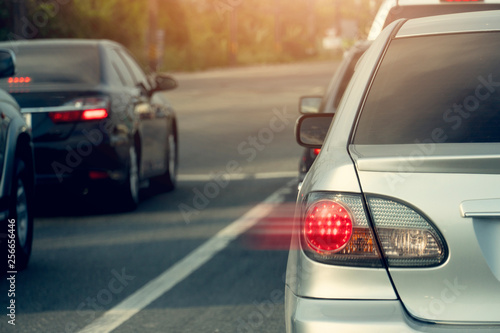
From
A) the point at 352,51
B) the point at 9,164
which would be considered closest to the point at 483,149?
the point at 9,164

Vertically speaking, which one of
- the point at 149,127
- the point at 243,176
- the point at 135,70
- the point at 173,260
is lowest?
the point at 243,176

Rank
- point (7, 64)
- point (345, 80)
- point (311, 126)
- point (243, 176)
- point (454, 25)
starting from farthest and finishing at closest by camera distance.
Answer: point (243, 176) → point (345, 80) → point (7, 64) → point (311, 126) → point (454, 25)

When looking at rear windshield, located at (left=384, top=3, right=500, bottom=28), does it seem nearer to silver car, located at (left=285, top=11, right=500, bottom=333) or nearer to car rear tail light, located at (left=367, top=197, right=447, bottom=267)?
silver car, located at (left=285, top=11, right=500, bottom=333)

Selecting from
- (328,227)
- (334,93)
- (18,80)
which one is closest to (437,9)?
→ (334,93)

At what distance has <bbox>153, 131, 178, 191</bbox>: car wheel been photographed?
11078mm

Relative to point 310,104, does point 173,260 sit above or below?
below

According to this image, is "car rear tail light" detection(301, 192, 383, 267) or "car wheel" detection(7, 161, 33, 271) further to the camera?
"car wheel" detection(7, 161, 33, 271)

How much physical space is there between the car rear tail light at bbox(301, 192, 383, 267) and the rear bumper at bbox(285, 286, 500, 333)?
0.13 meters

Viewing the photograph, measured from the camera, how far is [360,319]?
3088 millimetres

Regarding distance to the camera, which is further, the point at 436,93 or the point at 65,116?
the point at 65,116

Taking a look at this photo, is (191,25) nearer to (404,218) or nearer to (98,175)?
(98,175)

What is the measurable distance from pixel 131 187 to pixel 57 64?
4.48 feet

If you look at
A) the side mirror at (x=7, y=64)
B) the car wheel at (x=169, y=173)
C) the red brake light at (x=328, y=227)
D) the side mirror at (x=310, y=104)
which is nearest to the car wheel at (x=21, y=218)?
the side mirror at (x=7, y=64)

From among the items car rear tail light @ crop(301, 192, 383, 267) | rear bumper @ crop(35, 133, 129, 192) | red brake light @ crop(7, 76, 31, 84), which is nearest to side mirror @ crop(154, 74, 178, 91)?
→ rear bumper @ crop(35, 133, 129, 192)
